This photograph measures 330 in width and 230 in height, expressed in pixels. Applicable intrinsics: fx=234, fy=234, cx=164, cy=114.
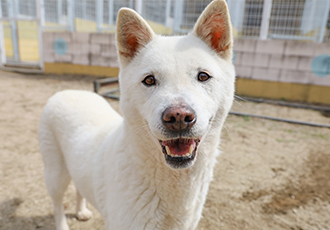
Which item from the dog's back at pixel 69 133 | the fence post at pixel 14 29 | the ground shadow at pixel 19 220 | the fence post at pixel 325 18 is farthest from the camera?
the fence post at pixel 14 29

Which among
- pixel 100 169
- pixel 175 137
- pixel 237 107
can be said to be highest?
pixel 175 137

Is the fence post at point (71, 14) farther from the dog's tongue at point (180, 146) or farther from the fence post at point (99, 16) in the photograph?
the dog's tongue at point (180, 146)

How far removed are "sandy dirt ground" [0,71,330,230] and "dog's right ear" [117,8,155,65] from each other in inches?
43.9

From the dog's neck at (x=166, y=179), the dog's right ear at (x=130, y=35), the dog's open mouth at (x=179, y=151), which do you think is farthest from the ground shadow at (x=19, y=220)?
the dog's right ear at (x=130, y=35)

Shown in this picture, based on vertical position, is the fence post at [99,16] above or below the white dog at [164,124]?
above

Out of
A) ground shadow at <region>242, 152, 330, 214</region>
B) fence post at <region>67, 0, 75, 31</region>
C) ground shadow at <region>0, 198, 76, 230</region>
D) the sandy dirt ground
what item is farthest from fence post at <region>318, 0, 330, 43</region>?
fence post at <region>67, 0, 75, 31</region>

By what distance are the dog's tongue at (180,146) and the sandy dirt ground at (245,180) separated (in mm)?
1043

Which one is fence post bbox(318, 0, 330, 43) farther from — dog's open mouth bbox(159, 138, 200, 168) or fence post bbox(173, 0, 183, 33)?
dog's open mouth bbox(159, 138, 200, 168)

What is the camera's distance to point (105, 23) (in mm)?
9766

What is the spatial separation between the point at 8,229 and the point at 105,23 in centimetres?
894

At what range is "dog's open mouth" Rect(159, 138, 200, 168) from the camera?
138cm

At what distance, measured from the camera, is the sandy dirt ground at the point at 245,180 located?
2584mm

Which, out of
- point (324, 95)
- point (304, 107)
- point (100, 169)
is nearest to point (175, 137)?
point (100, 169)

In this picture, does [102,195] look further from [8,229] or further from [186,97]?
[8,229]
